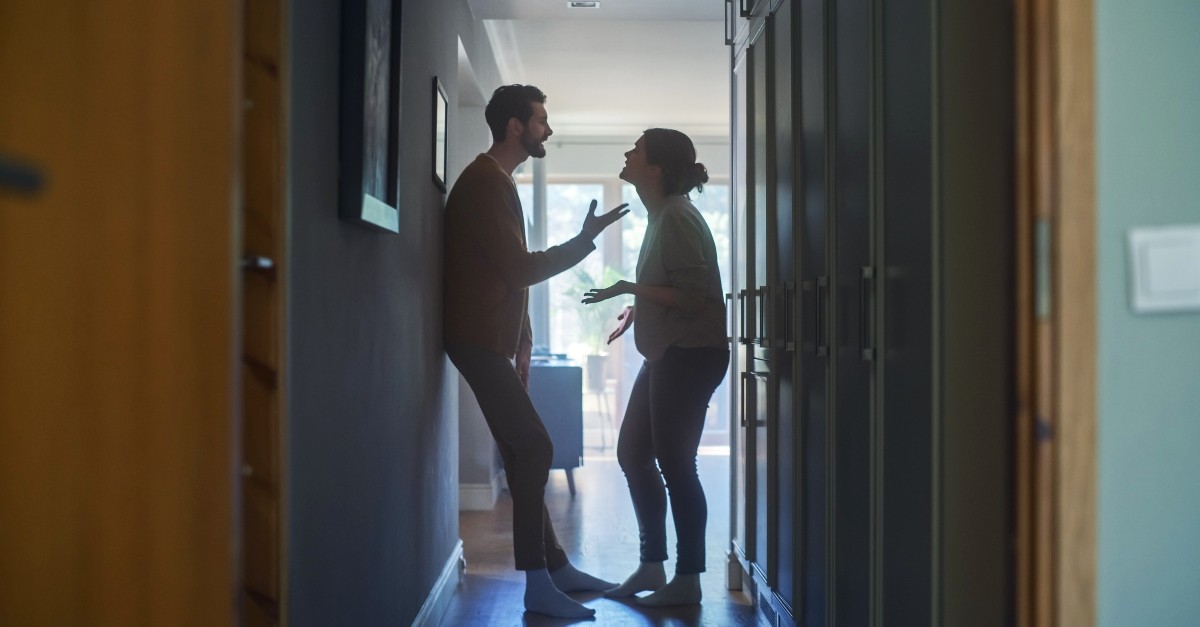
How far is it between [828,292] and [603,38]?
3.63m

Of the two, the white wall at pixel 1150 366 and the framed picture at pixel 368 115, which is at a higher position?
the framed picture at pixel 368 115

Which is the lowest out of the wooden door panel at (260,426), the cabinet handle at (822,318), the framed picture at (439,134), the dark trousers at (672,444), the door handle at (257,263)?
the dark trousers at (672,444)

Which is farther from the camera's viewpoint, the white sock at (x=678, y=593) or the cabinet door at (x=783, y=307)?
the white sock at (x=678, y=593)

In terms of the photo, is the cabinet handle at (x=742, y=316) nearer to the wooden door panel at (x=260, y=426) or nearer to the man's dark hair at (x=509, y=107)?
the man's dark hair at (x=509, y=107)

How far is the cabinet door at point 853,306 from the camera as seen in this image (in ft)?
6.35

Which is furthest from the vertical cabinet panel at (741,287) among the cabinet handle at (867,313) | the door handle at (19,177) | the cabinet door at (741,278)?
the door handle at (19,177)

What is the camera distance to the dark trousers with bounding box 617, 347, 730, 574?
3.28 meters

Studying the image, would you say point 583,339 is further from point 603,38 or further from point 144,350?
point 144,350

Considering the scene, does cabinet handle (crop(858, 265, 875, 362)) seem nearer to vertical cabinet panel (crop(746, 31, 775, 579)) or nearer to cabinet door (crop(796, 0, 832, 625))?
cabinet door (crop(796, 0, 832, 625))

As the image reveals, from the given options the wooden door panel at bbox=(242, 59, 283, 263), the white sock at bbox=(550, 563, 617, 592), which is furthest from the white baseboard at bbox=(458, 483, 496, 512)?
the wooden door panel at bbox=(242, 59, 283, 263)

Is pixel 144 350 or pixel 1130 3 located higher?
pixel 1130 3

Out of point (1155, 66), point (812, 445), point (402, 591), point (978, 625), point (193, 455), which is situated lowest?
point (402, 591)

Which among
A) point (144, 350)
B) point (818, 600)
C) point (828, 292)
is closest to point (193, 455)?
point (144, 350)

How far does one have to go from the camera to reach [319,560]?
5.77ft
